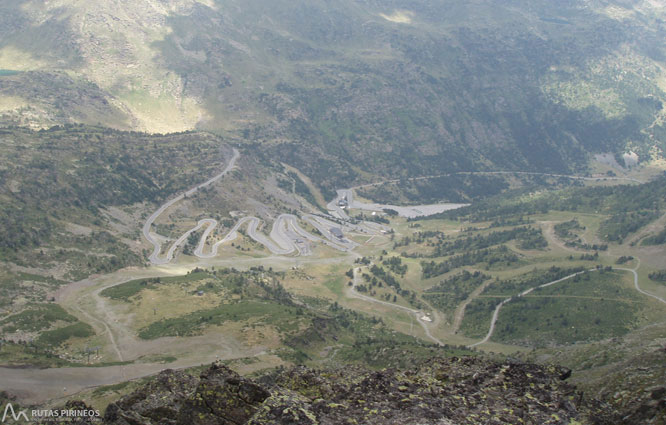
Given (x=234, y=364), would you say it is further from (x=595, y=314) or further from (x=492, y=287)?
(x=492, y=287)

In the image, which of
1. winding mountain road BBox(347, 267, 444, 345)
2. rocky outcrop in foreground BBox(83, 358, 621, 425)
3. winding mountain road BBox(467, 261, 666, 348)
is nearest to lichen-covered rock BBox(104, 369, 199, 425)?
rocky outcrop in foreground BBox(83, 358, 621, 425)

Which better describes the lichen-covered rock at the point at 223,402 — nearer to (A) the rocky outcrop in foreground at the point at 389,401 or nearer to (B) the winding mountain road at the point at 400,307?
(A) the rocky outcrop in foreground at the point at 389,401

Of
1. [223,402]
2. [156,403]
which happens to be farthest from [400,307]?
[223,402]

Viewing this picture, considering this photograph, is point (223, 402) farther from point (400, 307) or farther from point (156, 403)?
point (400, 307)

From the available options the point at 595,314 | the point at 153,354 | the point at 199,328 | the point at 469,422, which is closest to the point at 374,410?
the point at 469,422

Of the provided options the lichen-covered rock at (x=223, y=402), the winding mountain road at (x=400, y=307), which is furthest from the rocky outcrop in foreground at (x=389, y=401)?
the winding mountain road at (x=400, y=307)

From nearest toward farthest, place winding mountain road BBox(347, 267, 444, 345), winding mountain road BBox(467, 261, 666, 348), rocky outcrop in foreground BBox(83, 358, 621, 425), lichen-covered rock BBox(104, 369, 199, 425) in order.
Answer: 1. rocky outcrop in foreground BBox(83, 358, 621, 425)
2. lichen-covered rock BBox(104, 369, 199, 425)
3. winding mountain road BBox(467, 261, 666, 348)
4. winding mountain road BBox(347, 267, 444, 345)

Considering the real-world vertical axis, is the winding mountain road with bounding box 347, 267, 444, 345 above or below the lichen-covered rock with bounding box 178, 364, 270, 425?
below

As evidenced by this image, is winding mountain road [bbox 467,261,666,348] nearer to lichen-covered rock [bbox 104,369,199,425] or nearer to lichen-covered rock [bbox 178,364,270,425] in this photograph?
lichen-covered rock [bbox 104,369,199,425]

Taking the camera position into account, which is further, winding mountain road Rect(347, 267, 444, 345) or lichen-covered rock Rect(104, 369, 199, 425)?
winding mountain road Rect(347, 267, 444, 345)
